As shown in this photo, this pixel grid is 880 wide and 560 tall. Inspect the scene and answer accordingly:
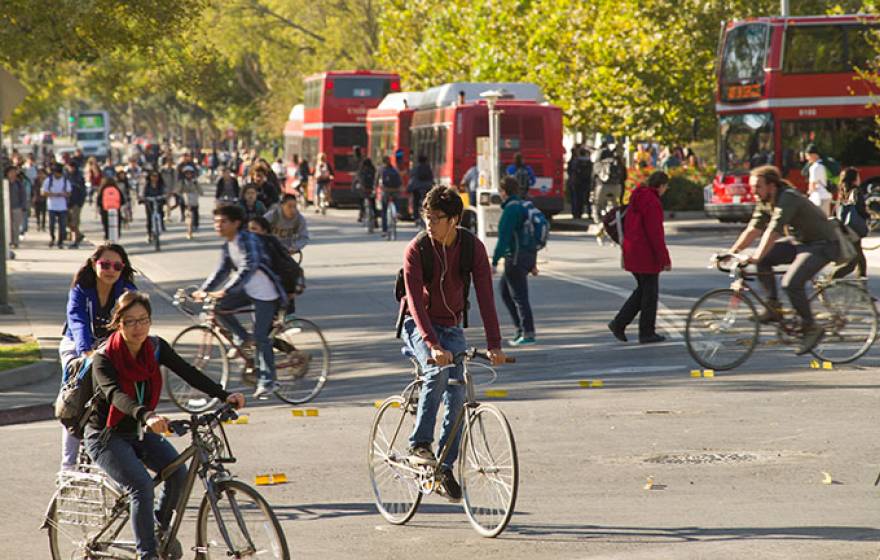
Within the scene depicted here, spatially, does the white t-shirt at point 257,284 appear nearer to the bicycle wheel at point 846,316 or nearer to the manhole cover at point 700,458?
the manhole cover at point 700,458

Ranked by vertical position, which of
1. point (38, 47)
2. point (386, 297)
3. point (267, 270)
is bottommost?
point (386, 297)

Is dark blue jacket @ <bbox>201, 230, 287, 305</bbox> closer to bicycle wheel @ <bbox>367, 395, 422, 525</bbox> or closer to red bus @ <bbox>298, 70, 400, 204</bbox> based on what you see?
bicycle wheel @ <bbox>367, 395, 422, 525</bbox>

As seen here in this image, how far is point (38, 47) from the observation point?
20547 mm

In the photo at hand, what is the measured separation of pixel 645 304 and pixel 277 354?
409cm

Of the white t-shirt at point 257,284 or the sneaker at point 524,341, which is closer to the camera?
the white t-shirt at point 257,284

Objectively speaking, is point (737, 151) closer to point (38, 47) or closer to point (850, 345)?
point (38, 47)

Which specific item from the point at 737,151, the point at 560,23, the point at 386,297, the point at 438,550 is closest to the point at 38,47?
the point at 386,297

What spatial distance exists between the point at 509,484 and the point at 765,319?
698 centimetres

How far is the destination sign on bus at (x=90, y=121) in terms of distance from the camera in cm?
11181

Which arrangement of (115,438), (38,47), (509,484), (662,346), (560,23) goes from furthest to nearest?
(560,23)
(38,47)
(662,346)
(509,484)
(115,438)

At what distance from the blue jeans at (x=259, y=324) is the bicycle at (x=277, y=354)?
0.18ft

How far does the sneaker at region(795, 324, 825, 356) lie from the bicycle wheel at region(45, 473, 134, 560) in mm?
8343

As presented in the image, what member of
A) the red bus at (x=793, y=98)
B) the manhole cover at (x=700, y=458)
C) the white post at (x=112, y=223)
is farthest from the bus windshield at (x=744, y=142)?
the manhole cover at (x=700, y=458)

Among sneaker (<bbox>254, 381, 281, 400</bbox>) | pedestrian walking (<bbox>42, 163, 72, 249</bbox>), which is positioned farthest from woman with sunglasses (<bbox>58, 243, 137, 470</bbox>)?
pedestrian walking (<bbox>42, 163, 72, 249</bbox>)
